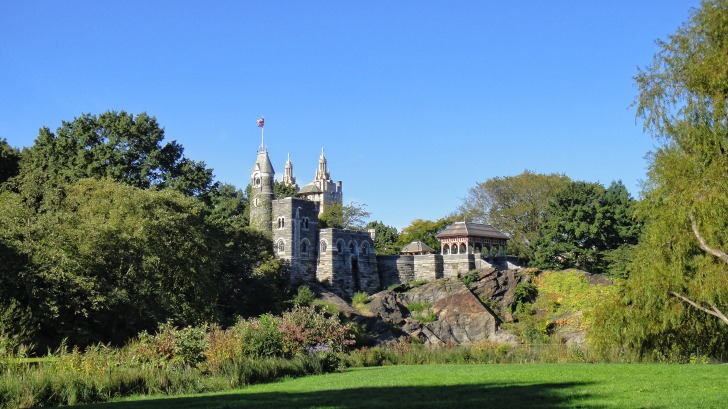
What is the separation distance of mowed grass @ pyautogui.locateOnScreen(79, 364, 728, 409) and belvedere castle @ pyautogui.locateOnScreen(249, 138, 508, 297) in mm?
34469

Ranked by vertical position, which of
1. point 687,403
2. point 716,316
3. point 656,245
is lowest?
point 687,403

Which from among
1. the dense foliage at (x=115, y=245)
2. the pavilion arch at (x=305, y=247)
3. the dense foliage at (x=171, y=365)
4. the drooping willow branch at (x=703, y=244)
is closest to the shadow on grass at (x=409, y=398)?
the dense foliage at (x=171, y=365)

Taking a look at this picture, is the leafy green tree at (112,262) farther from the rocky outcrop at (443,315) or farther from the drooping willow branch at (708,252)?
the drooping willow branch at (708,252)

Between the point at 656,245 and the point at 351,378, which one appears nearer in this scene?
the point at 351,378

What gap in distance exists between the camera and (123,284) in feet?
107

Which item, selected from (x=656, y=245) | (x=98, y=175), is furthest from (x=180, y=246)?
(x=656, y=245)

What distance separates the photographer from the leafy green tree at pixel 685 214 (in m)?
18.7

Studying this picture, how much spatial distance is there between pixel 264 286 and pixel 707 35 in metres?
32.1

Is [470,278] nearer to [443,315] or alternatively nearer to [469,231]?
[469,231]

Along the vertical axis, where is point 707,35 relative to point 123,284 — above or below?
above

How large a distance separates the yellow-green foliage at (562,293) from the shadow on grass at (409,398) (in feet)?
116

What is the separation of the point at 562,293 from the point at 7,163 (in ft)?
110

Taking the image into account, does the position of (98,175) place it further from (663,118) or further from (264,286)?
(663,118)

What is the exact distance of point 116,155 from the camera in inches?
1827
